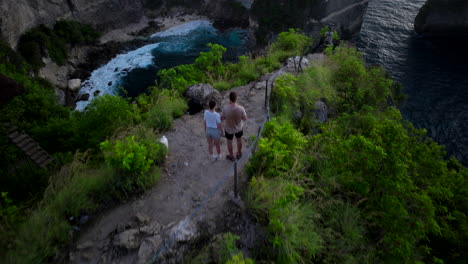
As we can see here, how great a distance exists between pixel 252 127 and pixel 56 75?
110ft

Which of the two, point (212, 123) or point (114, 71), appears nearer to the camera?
point (212, 123)

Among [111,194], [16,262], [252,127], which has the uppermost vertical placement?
[16,262]

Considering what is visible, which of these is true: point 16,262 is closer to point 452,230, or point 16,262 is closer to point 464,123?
point 452,230

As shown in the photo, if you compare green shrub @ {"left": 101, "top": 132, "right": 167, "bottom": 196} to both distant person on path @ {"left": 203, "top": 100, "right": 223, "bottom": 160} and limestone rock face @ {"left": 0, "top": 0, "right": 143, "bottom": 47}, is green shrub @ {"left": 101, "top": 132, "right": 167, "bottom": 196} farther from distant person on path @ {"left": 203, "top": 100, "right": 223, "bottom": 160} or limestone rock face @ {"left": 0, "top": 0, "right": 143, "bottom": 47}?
limestone rock face @ {"left": 0, "top": 0, "right": 143, "bottom": 47}

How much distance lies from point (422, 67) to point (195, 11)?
4285 cm

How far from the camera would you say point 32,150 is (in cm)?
937

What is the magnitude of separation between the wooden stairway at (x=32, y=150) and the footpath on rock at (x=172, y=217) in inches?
179

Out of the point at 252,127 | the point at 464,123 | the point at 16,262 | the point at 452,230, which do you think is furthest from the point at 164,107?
the point at 464,123

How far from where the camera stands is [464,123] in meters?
24.8

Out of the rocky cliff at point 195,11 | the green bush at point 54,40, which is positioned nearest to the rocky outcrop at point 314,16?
the rocky cliff at point 195,11

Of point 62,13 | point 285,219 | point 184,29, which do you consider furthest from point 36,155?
point 184,29

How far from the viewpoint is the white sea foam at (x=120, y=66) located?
32.8 meters

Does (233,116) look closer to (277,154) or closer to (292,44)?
(277,154)

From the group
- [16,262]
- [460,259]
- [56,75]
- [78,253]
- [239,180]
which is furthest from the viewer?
[56,75]
